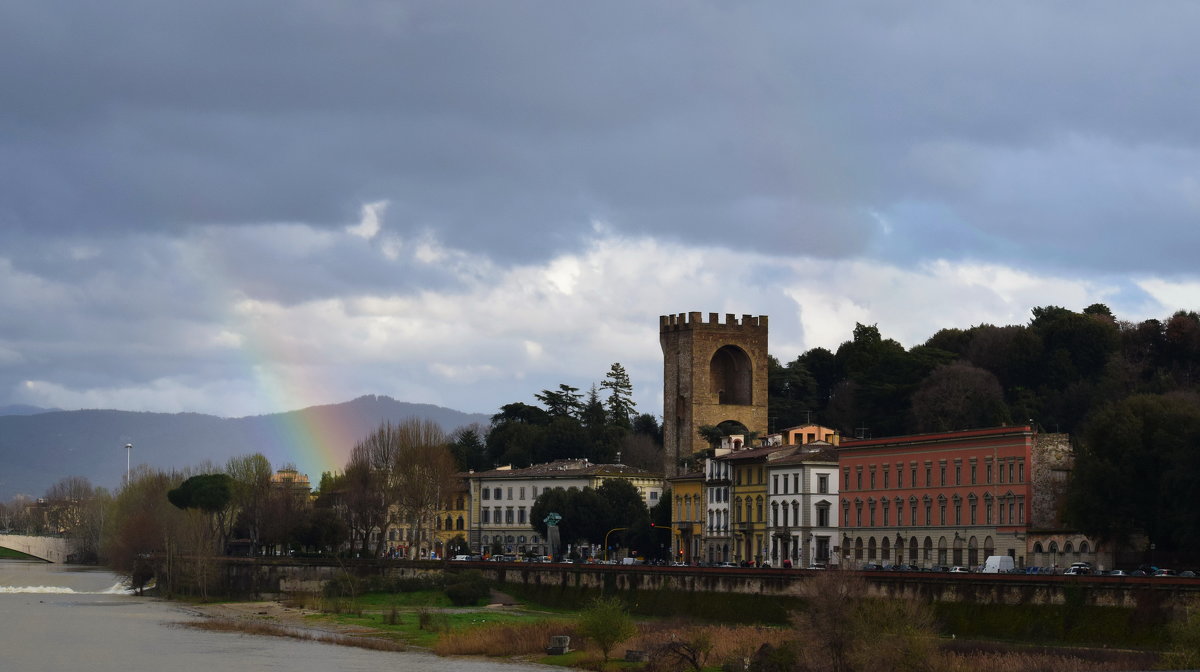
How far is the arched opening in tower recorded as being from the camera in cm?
13488

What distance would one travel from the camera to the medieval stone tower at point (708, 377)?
430 ft

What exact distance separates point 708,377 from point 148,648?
73.1 m

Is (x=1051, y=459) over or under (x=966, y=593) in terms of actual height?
over

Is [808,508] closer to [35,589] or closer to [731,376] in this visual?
[731,376]

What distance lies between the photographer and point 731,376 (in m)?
137

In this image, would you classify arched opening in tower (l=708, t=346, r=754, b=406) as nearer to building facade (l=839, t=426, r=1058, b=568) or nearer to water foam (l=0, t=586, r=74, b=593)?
building facade (l=839, t=426, r=1058, b=568)

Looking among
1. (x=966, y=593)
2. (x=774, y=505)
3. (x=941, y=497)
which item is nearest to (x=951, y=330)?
(x=774, y=505)

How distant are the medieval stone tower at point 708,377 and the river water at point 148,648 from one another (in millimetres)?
44992

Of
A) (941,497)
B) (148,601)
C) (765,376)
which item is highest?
(765,376)

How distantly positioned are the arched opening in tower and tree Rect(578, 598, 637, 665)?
256 ft

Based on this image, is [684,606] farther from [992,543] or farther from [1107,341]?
[1107,341]

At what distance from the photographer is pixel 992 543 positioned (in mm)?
81250

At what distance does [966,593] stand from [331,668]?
23.2 m

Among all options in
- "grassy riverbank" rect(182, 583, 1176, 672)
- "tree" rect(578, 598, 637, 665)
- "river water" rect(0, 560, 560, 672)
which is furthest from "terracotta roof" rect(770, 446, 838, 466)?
"tree" rect(578, 598, 637, 665)
